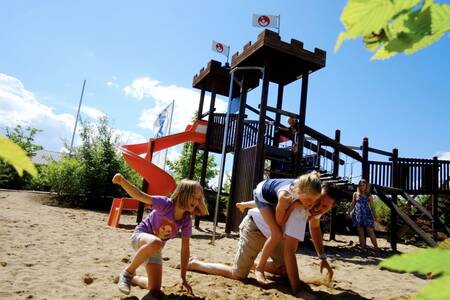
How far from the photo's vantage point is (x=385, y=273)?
5.65 meters

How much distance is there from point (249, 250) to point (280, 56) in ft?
18.9

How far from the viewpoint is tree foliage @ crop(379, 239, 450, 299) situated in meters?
0.32

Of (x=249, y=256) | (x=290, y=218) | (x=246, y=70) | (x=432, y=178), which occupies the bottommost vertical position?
(x=249, y=256)

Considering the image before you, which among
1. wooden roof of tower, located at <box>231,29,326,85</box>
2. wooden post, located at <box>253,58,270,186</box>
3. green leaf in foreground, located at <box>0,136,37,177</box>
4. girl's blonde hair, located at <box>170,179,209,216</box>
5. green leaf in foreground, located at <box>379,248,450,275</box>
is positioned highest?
wooden roof of tower, located at <box>231,29,326,85</box>

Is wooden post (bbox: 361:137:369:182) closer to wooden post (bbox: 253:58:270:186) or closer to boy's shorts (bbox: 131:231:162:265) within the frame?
wooden post (bbox: 253:58:270:186)

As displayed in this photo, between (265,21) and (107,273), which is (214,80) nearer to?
(265,21)

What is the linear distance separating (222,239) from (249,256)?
4260 mm

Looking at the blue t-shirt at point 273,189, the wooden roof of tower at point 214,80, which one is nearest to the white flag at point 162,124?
the wooden roof of tower at point 214,80

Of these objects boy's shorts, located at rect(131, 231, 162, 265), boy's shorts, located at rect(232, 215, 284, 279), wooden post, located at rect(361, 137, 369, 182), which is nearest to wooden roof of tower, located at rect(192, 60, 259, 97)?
wooden post, located at rect(361, 137, 369, 182)

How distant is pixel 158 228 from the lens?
377cm

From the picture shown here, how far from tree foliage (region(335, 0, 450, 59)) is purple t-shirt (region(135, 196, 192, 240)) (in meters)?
3.37

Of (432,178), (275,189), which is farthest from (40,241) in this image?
(432,178)

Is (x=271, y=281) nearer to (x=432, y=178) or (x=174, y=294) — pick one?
(x=174, y=294)

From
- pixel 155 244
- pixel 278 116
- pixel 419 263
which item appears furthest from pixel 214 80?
pixel 419 263
